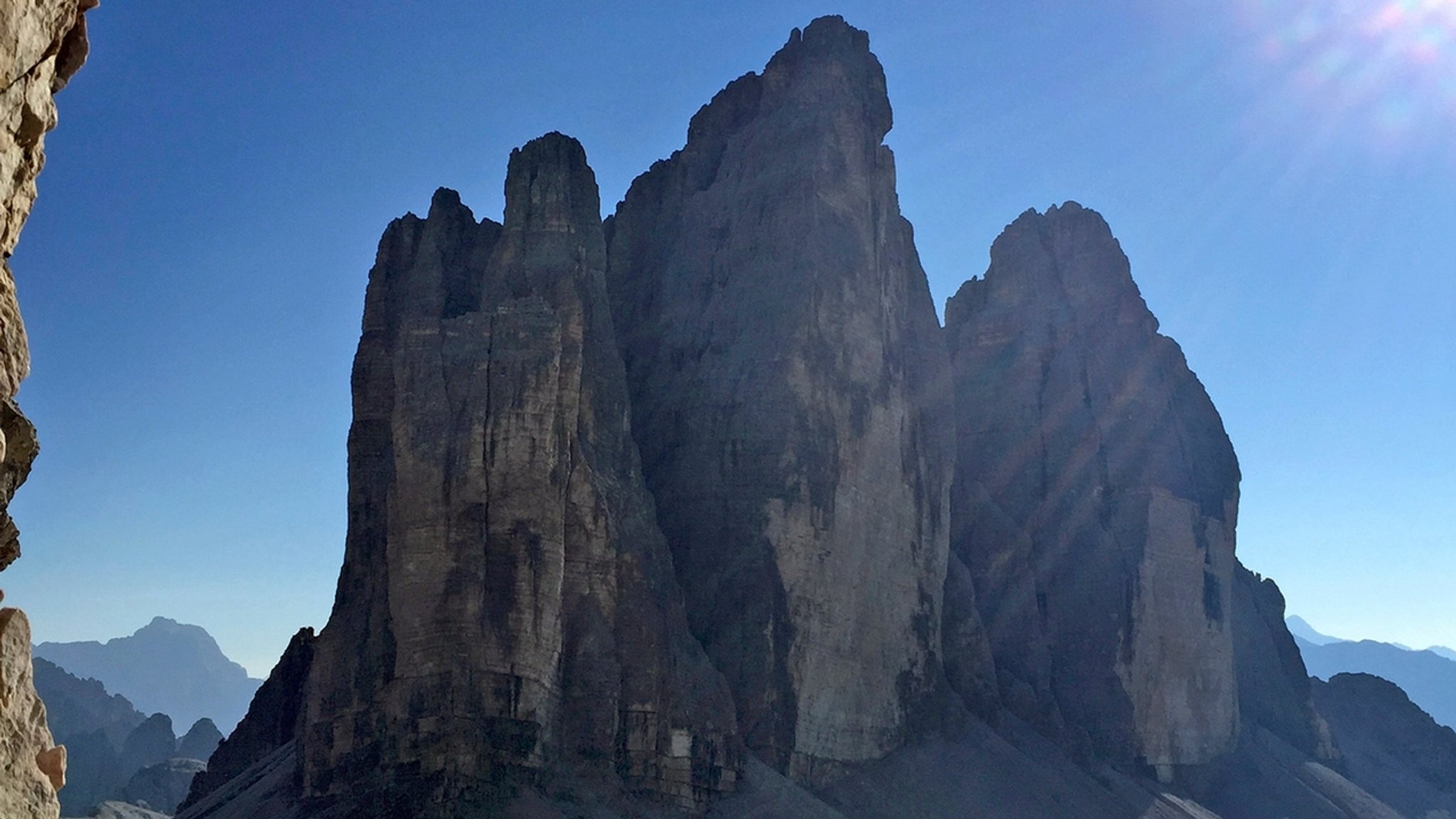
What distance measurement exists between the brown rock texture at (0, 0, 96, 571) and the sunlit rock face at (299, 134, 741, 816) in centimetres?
4256

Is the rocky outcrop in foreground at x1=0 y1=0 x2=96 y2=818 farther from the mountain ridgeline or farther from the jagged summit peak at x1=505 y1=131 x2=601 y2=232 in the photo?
the jagged summit peak at x1=505 y1=131 x2=601 y2=232

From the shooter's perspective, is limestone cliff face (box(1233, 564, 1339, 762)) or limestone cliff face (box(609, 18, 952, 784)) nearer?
limestone cliff face (box(609, 18, 952, 784))

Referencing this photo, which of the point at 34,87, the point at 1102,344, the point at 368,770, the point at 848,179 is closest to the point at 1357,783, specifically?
the point at 1102,344

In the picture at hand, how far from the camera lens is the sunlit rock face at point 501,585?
5441 cm

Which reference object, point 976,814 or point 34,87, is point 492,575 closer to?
point 976,814

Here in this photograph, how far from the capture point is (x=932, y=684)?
7650cm

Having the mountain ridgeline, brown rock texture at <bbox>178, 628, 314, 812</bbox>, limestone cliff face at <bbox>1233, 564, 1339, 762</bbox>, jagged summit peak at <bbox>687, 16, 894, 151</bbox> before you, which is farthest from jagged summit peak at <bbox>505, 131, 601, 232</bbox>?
limestone cliff face at <bbox>1233, 564, 1339, 762</bbox>

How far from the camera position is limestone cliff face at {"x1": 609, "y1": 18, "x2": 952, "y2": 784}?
68312 mm

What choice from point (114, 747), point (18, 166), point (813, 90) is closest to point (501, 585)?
point (813, 90)

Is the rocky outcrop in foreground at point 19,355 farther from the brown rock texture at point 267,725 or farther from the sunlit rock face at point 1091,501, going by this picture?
the sunlit rock face at point 1091,501

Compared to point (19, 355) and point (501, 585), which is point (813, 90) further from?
point (19, 355)

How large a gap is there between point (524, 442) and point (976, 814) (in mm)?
27707

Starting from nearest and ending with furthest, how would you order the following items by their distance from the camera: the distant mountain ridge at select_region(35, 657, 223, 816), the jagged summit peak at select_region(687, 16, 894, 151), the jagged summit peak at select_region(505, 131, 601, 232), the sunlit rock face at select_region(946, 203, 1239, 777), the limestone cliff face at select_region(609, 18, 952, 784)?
the jagged summit peak at select_region(505, 131, 601, 232), the limestone cliff face at select_region(609, 18, 952, 784), the jagged summit peak at select_region(687, 16, 894, 151), the sunlit rock face at select_region(946, 203, 1239, 777), the distant mountain ridge at select_region(35, 657, 223, 816)

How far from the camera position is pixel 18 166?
10.6m
